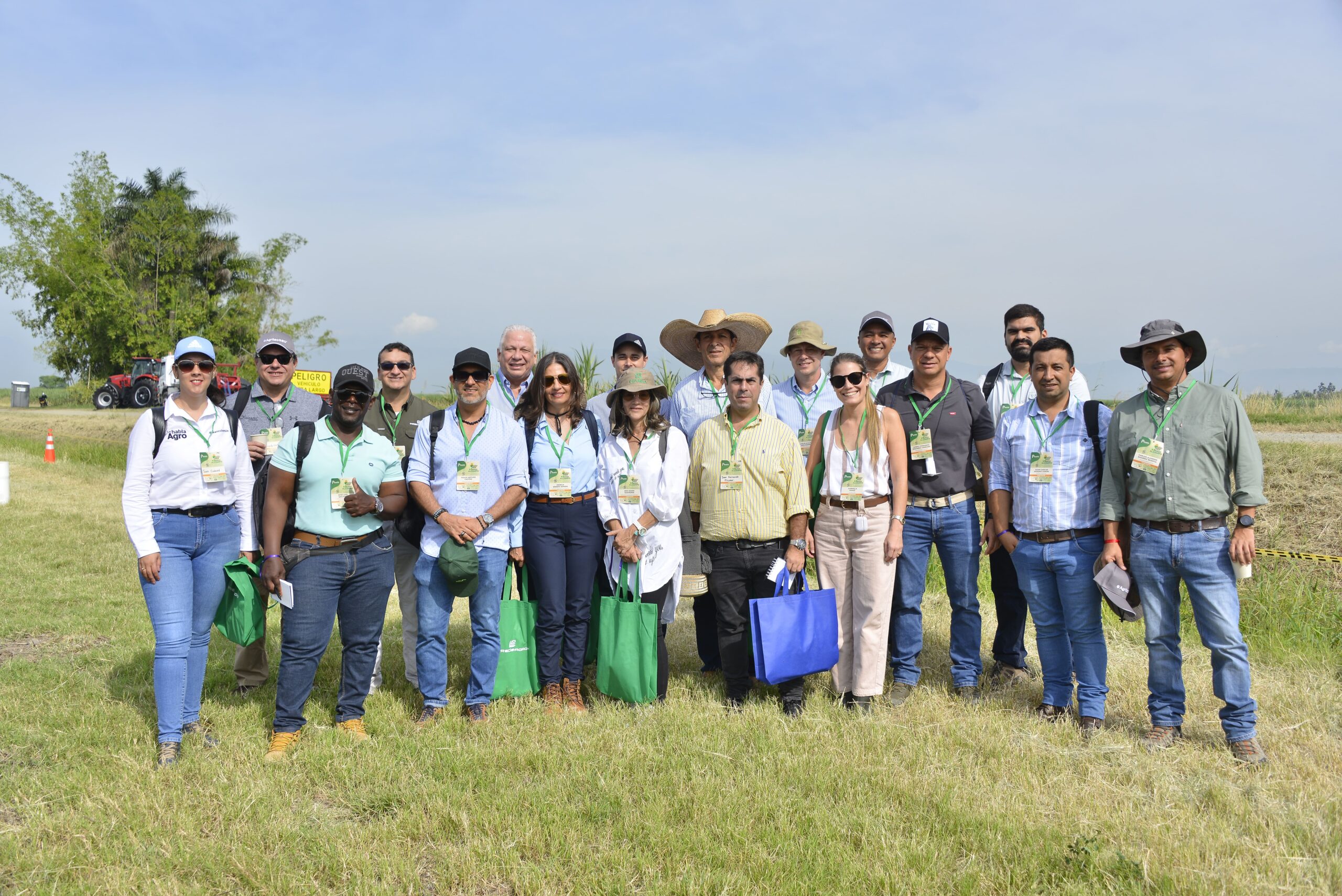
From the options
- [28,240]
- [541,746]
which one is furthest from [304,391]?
[28,240]

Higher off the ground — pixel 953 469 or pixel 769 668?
pixel 953 469

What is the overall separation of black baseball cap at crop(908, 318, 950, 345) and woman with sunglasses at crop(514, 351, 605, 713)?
215 centimetres

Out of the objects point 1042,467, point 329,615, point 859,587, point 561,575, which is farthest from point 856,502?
point 329,615

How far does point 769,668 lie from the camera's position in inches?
201

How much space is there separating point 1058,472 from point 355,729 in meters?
4.27

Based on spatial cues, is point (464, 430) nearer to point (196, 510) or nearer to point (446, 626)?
point (446, 626)

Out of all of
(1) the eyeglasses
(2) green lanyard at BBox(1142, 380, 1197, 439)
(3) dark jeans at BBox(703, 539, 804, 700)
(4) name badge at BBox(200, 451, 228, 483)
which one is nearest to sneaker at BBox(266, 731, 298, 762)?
(4) name badge at BBox(200, 451, 228, 483)

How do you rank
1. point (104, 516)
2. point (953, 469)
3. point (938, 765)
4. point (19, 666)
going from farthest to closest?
point (104, 516)
point (19, 666)
point (953, 469)
point (938, 765)

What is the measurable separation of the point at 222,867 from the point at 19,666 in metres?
4.03

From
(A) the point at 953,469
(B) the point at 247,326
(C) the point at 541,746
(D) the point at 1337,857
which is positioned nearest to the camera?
(D) the point at 1337,857

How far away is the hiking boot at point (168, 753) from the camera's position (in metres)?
4.55

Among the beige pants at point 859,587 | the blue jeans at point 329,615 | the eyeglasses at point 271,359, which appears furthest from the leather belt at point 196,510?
the beige pants at point 859,587

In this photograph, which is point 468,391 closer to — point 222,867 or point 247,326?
point 222,867

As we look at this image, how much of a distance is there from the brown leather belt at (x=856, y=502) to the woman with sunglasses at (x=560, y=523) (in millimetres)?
1455
